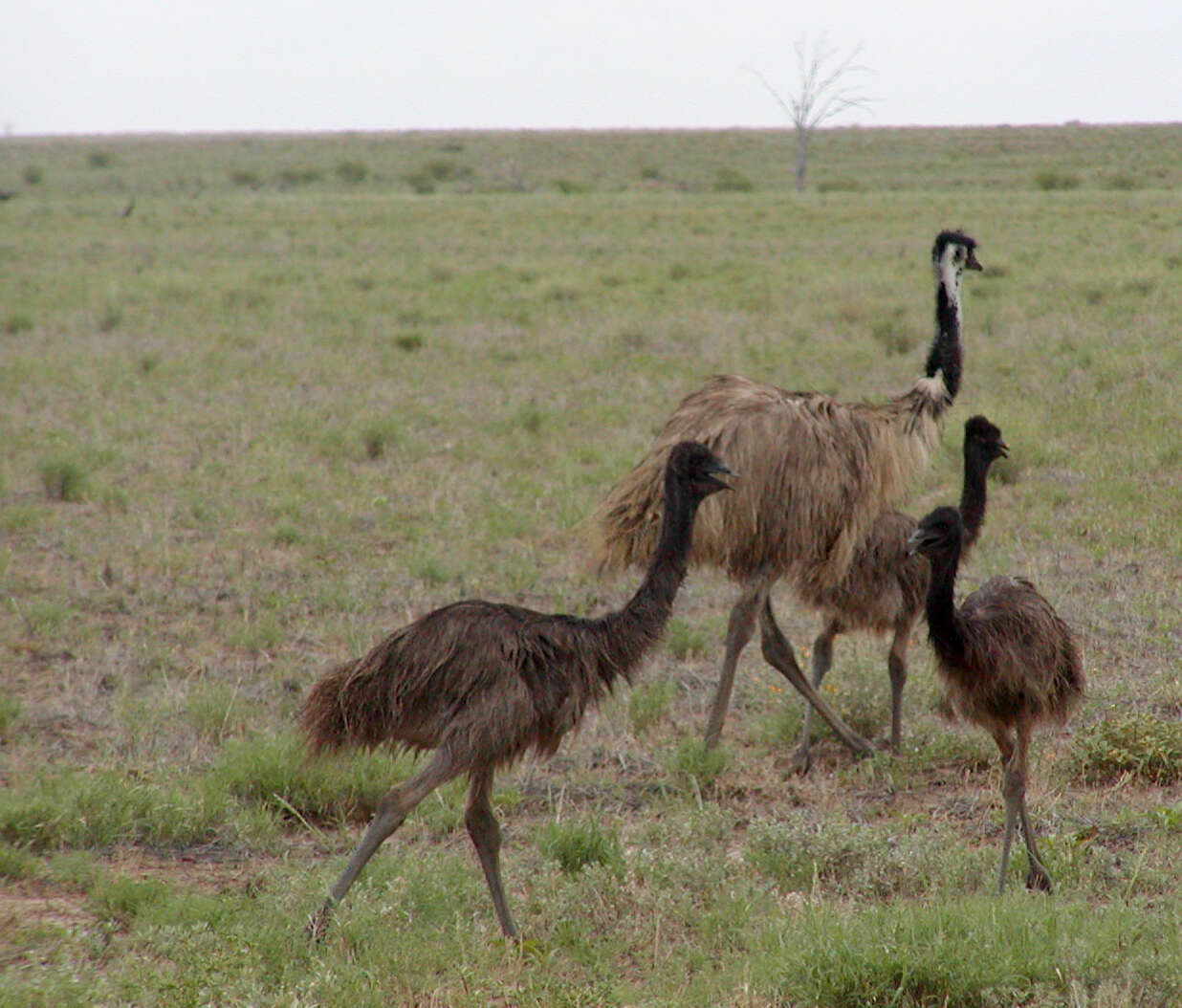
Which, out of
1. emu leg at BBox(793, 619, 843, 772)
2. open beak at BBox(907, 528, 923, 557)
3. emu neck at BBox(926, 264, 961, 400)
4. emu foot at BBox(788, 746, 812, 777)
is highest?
emu neck at BBox(926, 264, 961, 400)

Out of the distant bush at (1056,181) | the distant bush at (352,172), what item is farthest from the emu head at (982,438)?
the distant bush at (352,172)

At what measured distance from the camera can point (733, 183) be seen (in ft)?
151

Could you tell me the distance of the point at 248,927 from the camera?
16.0 ft

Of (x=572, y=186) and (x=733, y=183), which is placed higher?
(x=733, y=183)

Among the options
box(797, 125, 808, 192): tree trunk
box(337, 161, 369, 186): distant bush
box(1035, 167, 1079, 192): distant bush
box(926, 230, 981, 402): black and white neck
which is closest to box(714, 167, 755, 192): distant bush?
box(797, 125, 808, 192): tree trunk

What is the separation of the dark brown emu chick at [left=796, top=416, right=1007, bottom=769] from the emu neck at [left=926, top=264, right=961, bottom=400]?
792 millimetres

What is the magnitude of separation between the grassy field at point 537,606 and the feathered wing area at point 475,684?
1.97 ft

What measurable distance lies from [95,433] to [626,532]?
719 cm

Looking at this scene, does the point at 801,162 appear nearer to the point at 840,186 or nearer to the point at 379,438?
the point at 840,186

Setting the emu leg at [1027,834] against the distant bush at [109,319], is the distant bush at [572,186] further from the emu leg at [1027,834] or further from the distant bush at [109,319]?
the emu leg at [1027,834]

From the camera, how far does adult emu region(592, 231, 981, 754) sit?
702 cm

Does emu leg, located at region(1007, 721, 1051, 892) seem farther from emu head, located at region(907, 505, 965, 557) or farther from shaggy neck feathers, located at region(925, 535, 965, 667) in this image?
emu head, located at region(907, 505, 965, 557)

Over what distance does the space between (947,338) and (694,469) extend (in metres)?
2.88

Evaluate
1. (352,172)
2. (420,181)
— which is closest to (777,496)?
(420,181)
